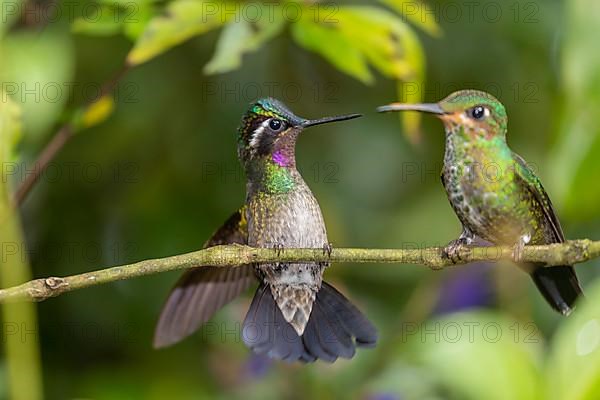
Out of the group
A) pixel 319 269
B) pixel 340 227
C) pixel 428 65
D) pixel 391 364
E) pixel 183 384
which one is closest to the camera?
pixel 319 269

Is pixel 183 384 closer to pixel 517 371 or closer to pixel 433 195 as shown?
pixel 433 195

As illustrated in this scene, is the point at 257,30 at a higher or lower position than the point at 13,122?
higher

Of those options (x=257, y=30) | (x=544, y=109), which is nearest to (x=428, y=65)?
(x=544, y=109)

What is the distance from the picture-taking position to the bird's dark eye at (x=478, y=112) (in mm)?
2145

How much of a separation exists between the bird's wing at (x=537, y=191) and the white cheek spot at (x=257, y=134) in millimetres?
620

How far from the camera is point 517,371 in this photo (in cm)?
238

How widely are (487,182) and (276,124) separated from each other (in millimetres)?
580

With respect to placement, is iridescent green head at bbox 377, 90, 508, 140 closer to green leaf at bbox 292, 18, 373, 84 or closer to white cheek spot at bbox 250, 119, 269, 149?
white cheek spot at bbox 250, 119, 269, 149

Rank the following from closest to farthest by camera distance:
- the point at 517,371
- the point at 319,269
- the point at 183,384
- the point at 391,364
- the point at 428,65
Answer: the point at 517,371, the point at 319,269, the point at 391,364, the point at 183,384, the point at 428,65

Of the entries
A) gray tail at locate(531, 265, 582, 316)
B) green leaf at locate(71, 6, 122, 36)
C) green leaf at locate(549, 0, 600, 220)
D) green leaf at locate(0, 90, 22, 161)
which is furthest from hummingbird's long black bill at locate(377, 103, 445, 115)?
green leaf at locate(71, 6, 122, 36)

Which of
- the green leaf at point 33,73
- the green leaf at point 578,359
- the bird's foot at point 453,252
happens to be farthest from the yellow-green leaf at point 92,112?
the green leaf at point 578,359

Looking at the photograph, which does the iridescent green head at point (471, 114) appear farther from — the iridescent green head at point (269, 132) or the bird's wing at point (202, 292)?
the bird's wing at point (202, 292)

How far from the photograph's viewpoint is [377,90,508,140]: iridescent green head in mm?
2111

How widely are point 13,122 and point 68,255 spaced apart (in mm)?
2130
